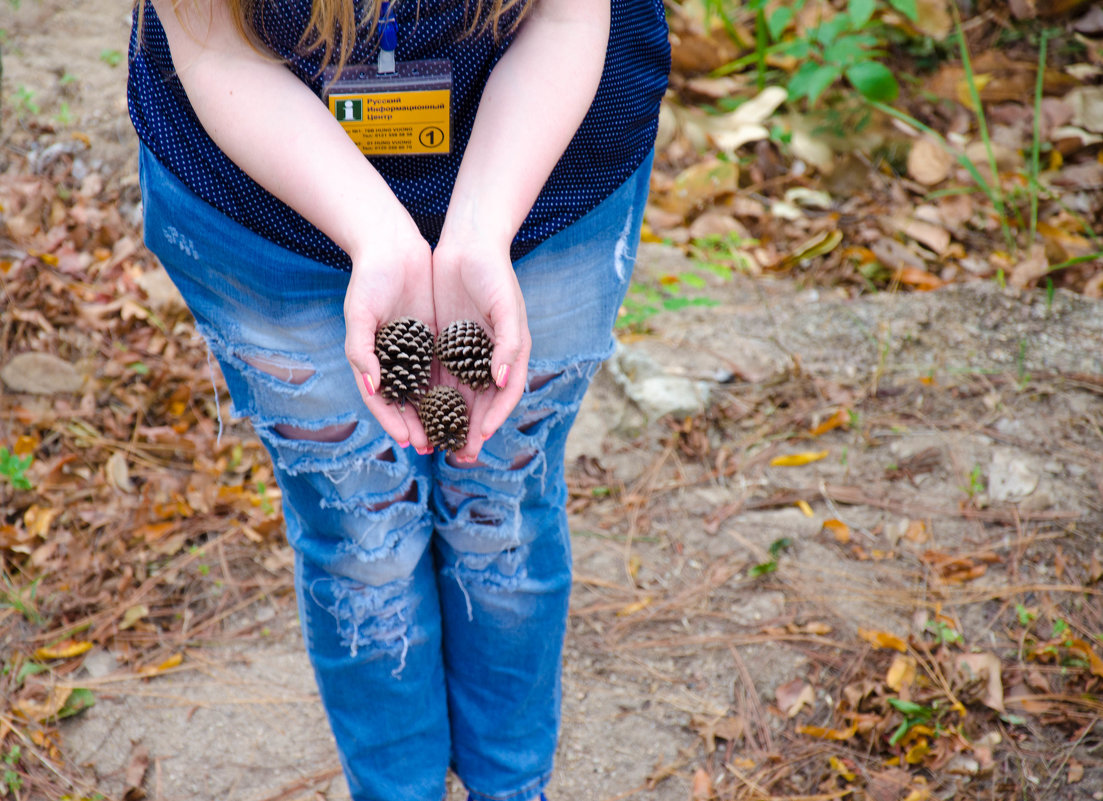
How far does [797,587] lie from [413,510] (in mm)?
1273

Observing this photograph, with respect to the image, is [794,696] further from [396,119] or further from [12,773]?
[12,773]

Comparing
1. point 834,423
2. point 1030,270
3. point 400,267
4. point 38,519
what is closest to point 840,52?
point 1030,270

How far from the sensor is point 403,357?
45.2 inches

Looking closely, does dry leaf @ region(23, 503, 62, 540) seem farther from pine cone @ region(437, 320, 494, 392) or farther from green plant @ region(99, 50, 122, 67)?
green plant @ region(99, 50, 122, 67)

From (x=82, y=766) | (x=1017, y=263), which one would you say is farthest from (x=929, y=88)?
(x=82, y=766)

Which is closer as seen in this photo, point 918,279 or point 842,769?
point 842,769

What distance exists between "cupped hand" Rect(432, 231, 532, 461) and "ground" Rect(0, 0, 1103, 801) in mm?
1166

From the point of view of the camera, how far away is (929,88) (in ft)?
12.9

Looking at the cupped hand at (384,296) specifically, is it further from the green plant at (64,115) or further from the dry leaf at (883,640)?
the green plant at (64,115)

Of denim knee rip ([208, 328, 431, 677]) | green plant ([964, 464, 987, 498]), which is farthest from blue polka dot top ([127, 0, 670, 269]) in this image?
green plant ([964, 464, 987, 498])

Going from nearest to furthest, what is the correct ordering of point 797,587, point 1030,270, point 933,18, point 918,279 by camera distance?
point 797,587
point 1030,270
point 918,279
point 933,18

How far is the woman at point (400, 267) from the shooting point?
1.08 metres

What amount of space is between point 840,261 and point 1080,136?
4.12 ft

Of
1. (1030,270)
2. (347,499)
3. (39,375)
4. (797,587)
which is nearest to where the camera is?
(347,499)
